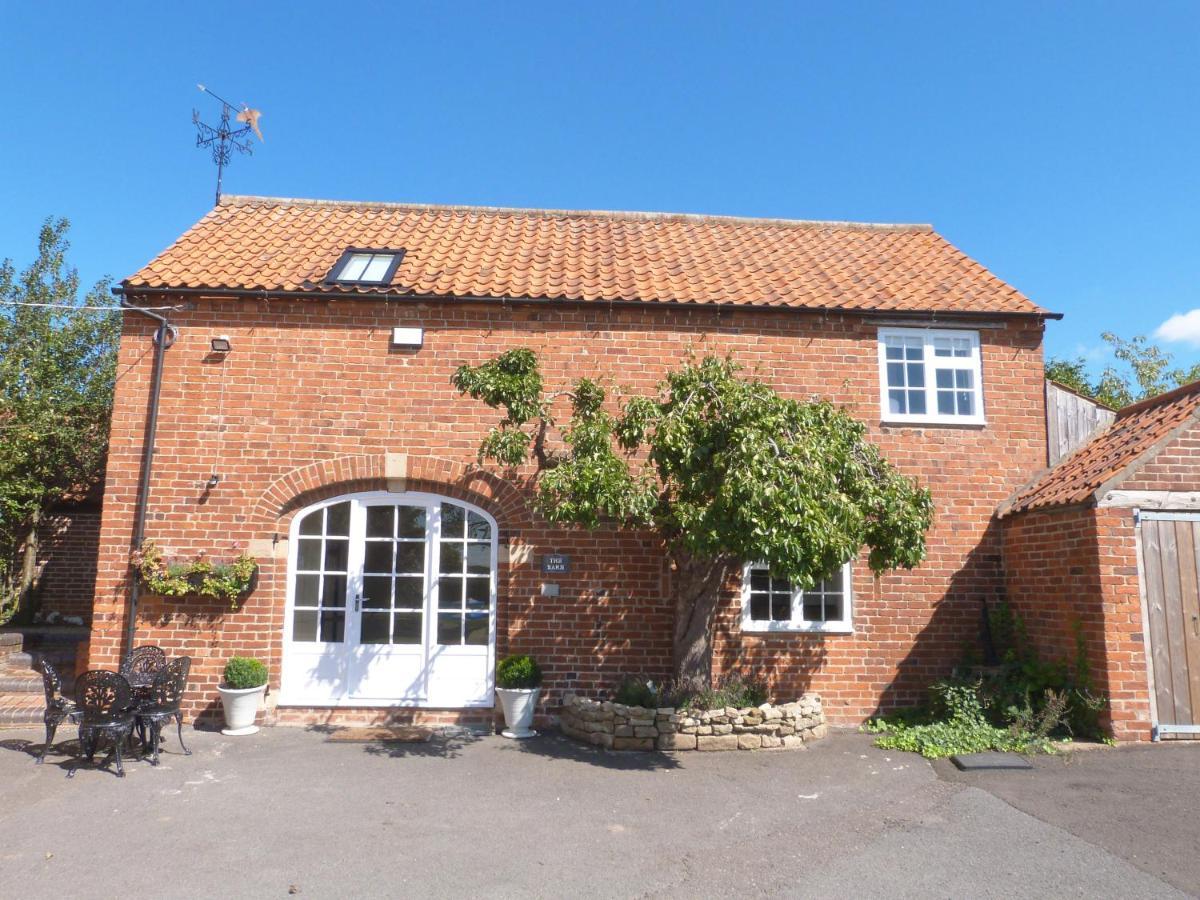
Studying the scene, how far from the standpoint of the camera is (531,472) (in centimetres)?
934

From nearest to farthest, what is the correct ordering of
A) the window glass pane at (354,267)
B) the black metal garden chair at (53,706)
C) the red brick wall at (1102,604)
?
the black metal garden chair at (53,706) → the red brick wall at (1102,604) → the window glass pane at (354,267)

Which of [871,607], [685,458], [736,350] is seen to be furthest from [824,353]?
[685,458]

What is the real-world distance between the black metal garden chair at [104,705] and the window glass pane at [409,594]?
113 inches

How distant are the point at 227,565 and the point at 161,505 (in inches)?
42.3

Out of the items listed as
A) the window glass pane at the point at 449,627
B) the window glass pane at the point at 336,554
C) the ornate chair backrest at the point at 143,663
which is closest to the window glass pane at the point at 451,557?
the window glass pane at the point at 449,627

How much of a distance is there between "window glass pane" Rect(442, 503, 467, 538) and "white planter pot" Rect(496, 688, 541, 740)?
1.88 m

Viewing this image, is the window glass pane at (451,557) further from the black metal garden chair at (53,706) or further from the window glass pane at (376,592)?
the black metal garden chair at (53,706)

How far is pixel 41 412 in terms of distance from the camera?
483 inches

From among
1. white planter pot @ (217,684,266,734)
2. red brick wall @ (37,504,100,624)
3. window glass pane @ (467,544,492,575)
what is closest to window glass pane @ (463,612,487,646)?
window glass pane @ (467,544,492,575)

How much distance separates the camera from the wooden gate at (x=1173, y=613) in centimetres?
784

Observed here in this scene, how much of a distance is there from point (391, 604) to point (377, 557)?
1.89 ft

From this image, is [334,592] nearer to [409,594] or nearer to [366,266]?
[409,594]

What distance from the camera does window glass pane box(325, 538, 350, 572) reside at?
931cm

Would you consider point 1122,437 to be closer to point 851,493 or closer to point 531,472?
point 851,493
